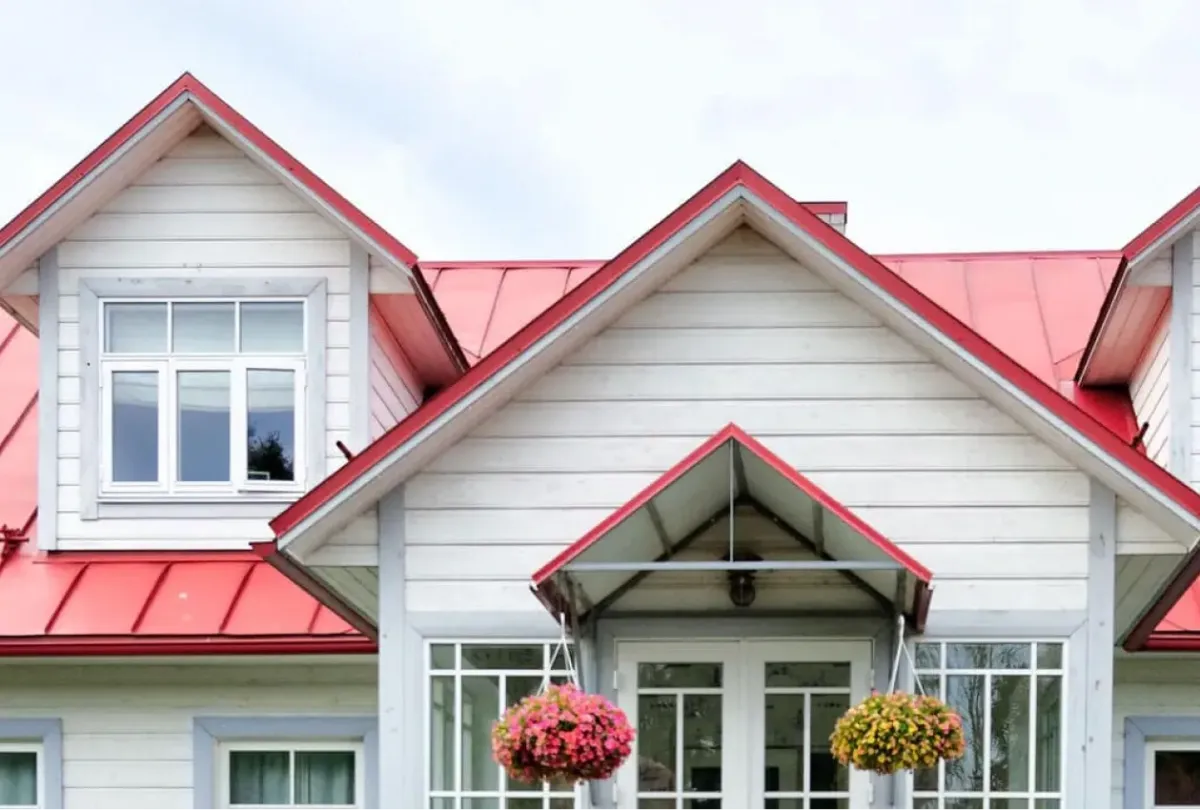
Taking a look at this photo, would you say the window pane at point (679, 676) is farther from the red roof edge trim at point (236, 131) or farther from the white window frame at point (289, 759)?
the red roof edge trim at point (236, 131)

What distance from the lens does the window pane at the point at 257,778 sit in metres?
10.6

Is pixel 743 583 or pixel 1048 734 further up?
pixel 743 583

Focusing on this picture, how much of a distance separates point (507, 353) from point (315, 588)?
190 centimetres

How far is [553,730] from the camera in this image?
7734 millimetres

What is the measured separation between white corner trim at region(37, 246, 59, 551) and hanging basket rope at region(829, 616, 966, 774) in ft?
18.9

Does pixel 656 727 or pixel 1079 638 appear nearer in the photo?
pixel 1079 638

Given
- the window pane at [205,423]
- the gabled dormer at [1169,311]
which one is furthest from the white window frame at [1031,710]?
the window pane at [205,423]

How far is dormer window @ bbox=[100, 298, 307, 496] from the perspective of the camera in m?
10.7

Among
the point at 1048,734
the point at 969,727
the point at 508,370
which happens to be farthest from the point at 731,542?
the point at 1048,734

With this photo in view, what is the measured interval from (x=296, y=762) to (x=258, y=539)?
1.55m

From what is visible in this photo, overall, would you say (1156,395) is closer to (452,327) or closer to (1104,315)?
(1104,315)

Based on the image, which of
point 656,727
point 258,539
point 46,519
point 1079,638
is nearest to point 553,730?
point 656,727

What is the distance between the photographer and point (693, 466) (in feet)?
26.6

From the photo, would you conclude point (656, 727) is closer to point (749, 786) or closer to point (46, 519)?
point (749, 786)
